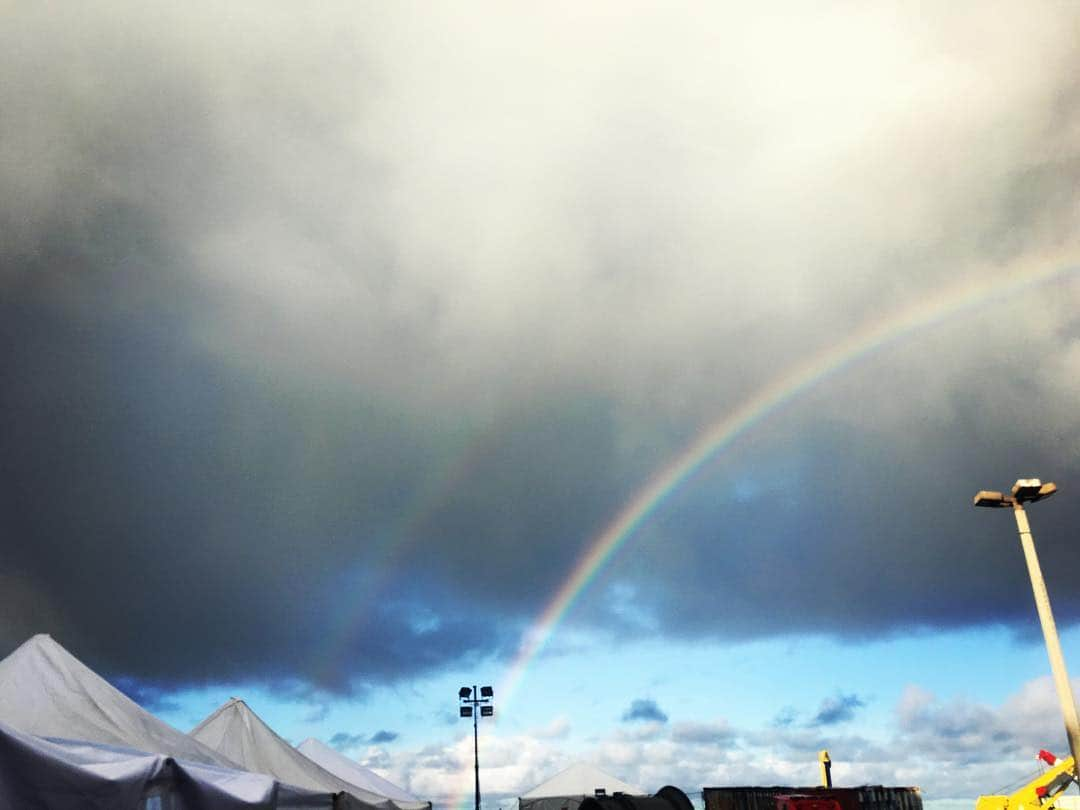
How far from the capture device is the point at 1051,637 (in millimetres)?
15328

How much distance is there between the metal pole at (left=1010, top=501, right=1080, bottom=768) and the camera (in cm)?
1468

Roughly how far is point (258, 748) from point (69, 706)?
800 cm

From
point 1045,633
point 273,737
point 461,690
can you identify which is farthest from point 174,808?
point 461,690

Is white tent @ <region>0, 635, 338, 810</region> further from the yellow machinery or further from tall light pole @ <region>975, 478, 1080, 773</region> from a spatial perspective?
the yellow machinery

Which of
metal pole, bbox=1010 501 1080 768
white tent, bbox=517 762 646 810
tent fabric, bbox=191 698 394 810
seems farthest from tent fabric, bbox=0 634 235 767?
white tent, bbox=517 762 646 810

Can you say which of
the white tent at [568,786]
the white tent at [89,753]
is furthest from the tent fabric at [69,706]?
the white tent at [568,786]

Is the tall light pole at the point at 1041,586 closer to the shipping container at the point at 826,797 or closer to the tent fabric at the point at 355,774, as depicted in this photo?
the shipping container at the point at 826,797

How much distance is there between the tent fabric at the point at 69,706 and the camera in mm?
9781

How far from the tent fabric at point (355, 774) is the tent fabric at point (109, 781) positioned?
1478 centimetres

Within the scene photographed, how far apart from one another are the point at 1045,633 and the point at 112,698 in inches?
603

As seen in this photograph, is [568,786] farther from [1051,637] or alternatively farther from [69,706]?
[69,706]

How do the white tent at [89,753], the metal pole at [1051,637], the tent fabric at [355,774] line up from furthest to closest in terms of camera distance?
the tent fabric at [355,774]
the metal pole at [1051,637]
the white tent at [89,753]

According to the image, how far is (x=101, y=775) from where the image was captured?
26.3 feet


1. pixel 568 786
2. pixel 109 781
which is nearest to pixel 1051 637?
pixel 109 781
